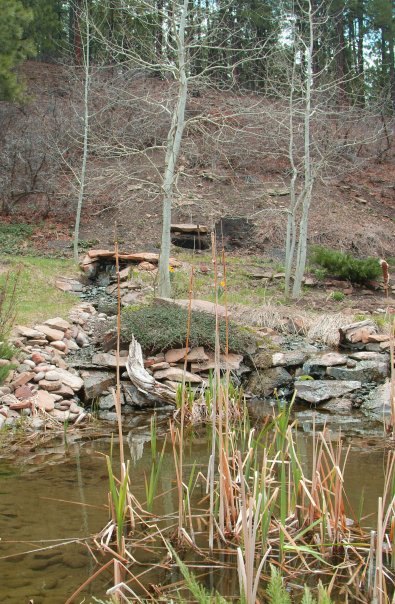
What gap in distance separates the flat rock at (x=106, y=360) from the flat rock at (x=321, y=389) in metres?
2.27

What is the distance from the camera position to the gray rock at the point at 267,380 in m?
8.09

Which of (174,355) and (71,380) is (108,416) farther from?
(174,355)

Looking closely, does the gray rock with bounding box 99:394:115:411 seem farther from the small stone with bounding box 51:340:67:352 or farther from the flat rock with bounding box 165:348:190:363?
the small stone with bounding box 51:340:67:352

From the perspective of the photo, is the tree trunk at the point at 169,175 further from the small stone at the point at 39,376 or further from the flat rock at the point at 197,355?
the small stone at the point at 39,376

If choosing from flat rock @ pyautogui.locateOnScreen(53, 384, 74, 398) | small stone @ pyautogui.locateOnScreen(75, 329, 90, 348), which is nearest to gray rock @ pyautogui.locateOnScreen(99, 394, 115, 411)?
flat rock @ pyautogui.locateOnScreen(53, 384, 74, 398)

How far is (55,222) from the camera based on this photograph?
63.1 ft

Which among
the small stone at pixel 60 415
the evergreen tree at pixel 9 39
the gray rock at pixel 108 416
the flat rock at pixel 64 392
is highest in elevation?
the evergreen tree at pixel 9 39

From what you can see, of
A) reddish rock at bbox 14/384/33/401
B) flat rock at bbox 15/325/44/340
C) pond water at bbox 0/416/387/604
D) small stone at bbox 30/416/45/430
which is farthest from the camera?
flat rock at bbox 15/325/44/340

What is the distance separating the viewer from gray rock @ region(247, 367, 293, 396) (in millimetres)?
8094

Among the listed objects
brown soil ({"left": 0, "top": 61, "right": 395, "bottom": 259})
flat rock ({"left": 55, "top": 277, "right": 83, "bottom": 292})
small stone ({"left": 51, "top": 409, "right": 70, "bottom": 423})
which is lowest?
small stone ({"left": 51, "top": 409, "right": 70, "bottom": 423})

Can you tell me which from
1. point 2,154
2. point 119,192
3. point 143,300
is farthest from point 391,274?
point 2,154

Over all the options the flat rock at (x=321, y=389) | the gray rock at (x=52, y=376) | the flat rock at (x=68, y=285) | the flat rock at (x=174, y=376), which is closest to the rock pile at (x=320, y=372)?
the flat rock at (x=321, y=389)

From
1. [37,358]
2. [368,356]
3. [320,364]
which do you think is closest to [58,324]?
[37,358]

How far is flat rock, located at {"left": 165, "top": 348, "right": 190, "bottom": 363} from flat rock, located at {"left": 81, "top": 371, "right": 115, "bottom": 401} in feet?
2.81
